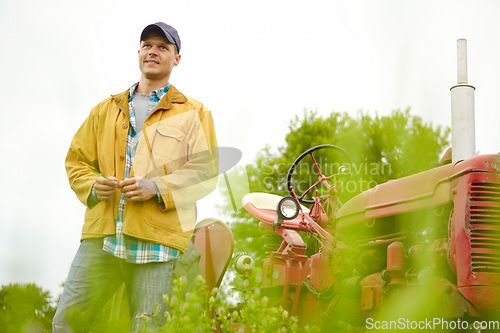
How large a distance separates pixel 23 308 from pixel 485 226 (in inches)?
87.9

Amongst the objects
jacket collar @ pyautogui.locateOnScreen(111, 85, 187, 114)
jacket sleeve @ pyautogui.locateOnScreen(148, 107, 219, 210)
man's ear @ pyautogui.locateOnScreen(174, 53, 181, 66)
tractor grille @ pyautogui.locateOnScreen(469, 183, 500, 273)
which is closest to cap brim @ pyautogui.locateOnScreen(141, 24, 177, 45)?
man's ear @ pyautogui.locateOnScreen(174, 53, 181, 66)

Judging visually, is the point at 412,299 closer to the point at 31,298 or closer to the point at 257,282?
the point at 31,298

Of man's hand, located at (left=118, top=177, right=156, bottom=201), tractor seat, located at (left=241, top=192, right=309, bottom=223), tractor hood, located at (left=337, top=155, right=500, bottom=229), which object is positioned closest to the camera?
man's hand, located at (left=118, top=177, right=156, bottom=201)

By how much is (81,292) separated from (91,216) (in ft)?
0.99

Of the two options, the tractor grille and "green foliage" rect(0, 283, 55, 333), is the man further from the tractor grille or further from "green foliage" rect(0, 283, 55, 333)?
"green foliage" rect(0, 283, 55, 333)

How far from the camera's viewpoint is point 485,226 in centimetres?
245

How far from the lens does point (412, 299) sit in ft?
2.27

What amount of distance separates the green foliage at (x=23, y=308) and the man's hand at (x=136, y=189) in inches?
57.0

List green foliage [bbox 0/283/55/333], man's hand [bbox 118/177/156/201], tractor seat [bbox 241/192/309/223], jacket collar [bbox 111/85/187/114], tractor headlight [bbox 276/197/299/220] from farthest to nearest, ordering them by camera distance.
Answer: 1. tractor seat [bbox 241/192/309/223]
2. tractor headlight [bbox 276/197/299/220]
3. jacket collar [bbox 111/85/187/114]
4. man's hand [bbox 118/177/156/201]
5. green foliage [bbox 0/283/55/333]

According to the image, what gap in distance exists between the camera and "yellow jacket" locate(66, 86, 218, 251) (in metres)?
2.20

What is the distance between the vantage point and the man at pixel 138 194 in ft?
7.12

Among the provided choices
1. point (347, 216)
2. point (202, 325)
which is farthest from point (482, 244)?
point (202, 325)

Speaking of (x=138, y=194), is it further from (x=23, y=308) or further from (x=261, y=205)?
(x=261, y=205)

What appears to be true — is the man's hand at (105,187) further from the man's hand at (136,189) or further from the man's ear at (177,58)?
the man's ear at (177,58)
